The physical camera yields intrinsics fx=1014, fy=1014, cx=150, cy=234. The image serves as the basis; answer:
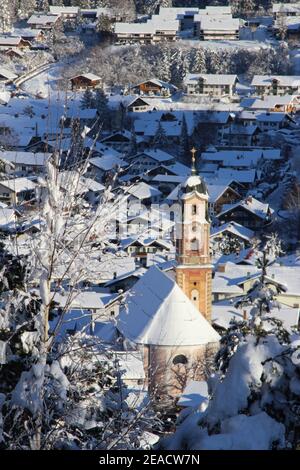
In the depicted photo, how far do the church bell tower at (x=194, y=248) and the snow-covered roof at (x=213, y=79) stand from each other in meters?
27.6

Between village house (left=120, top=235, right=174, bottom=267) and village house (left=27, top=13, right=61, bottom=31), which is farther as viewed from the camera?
village house (left=27, top=13, right=61, bottom=31)

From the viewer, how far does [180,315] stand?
1383cm

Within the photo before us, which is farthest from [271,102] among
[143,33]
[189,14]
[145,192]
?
[189,14]

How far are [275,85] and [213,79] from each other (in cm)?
267

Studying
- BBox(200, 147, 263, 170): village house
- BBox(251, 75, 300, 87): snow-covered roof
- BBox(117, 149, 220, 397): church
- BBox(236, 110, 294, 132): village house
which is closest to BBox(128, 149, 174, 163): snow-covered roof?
BBox(200, 147, 263, 170): village house

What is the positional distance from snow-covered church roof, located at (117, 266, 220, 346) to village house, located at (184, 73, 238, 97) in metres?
29.2

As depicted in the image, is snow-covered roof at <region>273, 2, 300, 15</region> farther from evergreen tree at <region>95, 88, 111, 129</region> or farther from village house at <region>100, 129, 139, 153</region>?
village house at <region>100, 129, 139, 153</region>

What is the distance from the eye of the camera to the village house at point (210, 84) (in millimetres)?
42406

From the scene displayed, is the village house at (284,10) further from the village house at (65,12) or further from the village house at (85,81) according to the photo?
the village house at (85,81)

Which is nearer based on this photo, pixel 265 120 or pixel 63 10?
pixel 265 120

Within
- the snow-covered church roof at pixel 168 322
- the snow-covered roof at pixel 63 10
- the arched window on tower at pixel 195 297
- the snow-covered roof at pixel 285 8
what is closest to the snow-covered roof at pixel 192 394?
the snow-covered church roof at pixel 168 322

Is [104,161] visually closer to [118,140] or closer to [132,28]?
[118,140]

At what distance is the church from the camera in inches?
531
